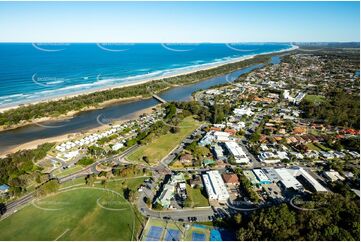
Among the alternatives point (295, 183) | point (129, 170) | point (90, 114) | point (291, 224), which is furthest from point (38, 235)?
point (90, 114)

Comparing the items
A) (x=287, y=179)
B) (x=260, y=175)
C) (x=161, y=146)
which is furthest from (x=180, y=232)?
(x=161, y=146)

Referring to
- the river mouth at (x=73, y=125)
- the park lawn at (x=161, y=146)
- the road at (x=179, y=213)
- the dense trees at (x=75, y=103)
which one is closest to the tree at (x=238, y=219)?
the road at (x=179, y=213)

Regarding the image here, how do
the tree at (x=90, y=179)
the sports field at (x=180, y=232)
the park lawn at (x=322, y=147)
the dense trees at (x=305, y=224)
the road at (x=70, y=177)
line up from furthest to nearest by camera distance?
1. the park lawn at (x=322, y=147)
2. the tree at (x=90, y=179)
3. the road at (x=70, y=177)
4. the sports field at (x=180, y=232)
5. the dense trees at (x=305, y=224)

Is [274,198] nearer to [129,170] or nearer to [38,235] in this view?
[129,170]

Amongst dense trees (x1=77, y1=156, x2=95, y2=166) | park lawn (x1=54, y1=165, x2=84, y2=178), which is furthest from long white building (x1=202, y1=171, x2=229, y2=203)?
park lawn (x1=54, y1=165, x2=84, y2=178)

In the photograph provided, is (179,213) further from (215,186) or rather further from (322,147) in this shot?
(322,147)

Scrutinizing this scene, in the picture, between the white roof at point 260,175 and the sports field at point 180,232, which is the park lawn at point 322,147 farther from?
the sports field at point 180,232
